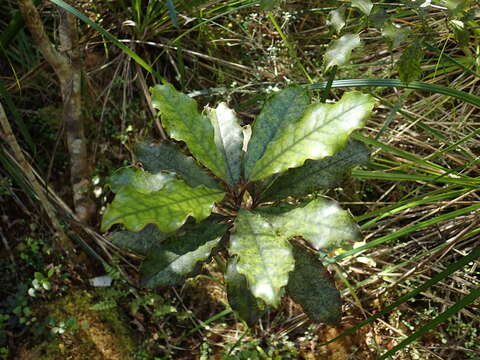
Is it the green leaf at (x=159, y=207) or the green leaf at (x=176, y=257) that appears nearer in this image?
the green leaf at (x=159, y=207)

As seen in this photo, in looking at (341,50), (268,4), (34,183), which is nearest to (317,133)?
(341,50)

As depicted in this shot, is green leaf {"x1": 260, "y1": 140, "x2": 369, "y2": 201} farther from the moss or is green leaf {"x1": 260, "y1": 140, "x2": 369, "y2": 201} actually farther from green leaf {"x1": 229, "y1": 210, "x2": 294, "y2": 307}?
the moss

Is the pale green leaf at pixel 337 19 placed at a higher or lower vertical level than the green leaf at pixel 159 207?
higher

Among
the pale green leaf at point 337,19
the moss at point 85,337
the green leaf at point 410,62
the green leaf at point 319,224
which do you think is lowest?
the moss at point 85,337

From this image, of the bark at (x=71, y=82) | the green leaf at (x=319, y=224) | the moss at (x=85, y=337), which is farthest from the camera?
the moss at (x=85, y=337)

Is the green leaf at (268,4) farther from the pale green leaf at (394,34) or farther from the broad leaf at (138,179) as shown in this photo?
the broad leaf at (138,179)

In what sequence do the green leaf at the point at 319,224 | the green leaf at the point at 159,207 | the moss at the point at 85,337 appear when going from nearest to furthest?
1. the green leaf at the point at 159,207
2. the green leaf at the point at 319,224
3. the moss at the point at 85,337

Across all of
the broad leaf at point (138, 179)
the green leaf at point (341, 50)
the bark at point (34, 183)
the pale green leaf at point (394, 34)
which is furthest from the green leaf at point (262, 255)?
the bark at point (34, 183)

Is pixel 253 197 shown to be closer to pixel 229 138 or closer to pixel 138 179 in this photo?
pixel 229 138
